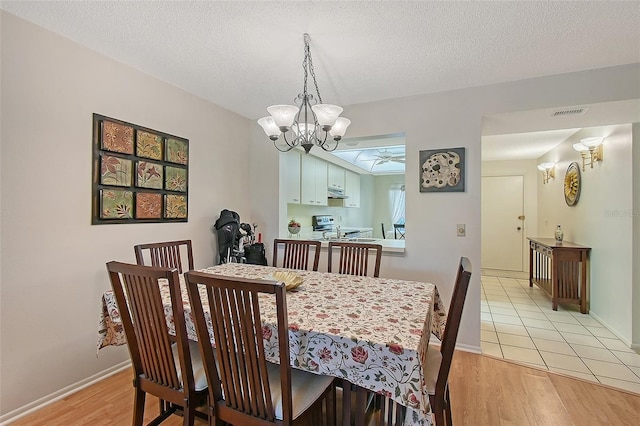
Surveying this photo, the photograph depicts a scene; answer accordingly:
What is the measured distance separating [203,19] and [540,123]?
3034 mm

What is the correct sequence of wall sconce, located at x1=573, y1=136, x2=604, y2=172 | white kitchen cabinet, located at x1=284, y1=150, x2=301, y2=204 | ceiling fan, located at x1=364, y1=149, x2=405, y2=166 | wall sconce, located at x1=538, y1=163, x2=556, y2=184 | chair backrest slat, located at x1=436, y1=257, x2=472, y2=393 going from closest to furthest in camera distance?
1. chair backrest slat, located at x1=436, y1=257, x2=472, y2=393
2. wall sconce, located at x1=573, y1=136, x2=604, y2=172
3. white kitchen cabinet, located at x1=284, y1=150, x2=301, y2=204
4. wall sconce, located at x1=538, y1=163, x2=556, y2=184
5. ceiling fan, located at x1=364, y1=149, x2=405, y2=166

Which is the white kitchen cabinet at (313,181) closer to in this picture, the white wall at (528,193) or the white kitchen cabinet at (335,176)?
the white kitchen cabinet at (335,176)

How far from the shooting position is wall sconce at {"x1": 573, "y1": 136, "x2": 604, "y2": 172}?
131 inches

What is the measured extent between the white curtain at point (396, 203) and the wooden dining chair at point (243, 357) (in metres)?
6.73

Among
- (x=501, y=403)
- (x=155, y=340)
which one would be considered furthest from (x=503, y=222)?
(x=155, y=340)

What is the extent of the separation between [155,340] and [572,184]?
16.7 feet

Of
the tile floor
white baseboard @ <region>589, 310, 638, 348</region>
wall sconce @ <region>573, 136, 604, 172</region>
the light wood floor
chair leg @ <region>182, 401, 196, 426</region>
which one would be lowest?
the light wood floor

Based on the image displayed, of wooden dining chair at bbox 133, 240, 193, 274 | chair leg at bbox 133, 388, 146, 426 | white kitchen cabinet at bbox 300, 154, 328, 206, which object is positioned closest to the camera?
chair leg at bbox 133, 388, 146, 426

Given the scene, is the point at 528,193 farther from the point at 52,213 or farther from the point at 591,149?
the point at 52,213

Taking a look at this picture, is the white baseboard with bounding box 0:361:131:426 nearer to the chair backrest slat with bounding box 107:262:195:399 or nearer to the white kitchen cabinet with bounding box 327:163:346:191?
the chair backrest slat with bounding box 107:262:195:399

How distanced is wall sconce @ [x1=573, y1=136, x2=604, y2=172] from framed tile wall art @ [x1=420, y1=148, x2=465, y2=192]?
1.85 meters

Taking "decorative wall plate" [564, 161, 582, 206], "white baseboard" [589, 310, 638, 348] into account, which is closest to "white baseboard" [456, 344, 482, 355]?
"white baseboard" [589, 310, 638, 348]

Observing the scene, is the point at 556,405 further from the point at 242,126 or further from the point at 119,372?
the point at 242,126

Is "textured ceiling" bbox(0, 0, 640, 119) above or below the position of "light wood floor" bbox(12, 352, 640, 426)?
above
